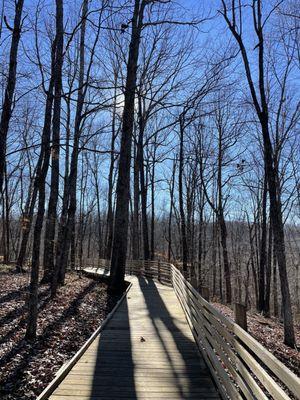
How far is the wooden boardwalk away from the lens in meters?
5.27

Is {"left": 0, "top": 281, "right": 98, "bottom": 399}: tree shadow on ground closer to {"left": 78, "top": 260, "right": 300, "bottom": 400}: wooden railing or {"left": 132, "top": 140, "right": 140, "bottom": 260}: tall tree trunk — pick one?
{"left": 78, "top": 260, "right": 300, "bottom": 400}: wooden railing

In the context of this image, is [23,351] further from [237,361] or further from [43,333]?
[237,361]

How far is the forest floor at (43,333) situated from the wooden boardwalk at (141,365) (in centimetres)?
48

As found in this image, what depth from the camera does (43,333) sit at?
843 cm

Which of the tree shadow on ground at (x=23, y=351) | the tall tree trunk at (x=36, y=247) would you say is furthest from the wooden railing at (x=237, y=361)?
the tall tree trunk at (x=36, y=247)

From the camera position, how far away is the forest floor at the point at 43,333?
5.82 m

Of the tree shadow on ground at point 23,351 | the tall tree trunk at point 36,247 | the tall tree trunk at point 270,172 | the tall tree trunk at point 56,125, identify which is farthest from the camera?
the tall tree trunk at point 270,172

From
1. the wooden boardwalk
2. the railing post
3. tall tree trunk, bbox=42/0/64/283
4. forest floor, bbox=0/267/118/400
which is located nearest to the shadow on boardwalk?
the wooden boardwalk

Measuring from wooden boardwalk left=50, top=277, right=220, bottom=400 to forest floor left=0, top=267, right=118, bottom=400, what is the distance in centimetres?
48

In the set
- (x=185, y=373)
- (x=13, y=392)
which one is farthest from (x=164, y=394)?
(x=13, y=392)

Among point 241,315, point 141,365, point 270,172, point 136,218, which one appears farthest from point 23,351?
point 136,218

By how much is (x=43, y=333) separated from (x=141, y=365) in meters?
2.80

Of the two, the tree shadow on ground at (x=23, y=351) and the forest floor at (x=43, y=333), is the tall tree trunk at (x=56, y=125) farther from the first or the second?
the tree shadow on ground at (x=23, y=351)

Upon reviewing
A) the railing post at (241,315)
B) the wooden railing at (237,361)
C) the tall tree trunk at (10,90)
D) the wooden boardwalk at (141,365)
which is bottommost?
the wooden boardwalk at (141,365)
